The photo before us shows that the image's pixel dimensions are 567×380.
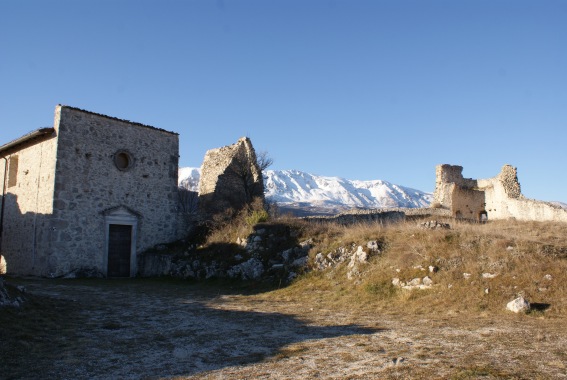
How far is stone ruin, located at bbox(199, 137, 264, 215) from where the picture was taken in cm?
2189

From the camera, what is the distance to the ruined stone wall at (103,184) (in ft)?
55.3

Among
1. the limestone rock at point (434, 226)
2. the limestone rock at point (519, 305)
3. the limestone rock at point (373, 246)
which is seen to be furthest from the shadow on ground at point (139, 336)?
the limestone rock at point (434, 226)

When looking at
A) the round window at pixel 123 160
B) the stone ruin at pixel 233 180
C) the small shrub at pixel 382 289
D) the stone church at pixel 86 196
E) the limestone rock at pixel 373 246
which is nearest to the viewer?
the small shrub at pixel 382 289

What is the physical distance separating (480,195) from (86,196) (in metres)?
29.6

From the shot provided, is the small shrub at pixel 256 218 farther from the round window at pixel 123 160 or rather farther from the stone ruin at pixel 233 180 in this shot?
the round window at pixel 123 160

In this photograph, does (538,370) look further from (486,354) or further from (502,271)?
(502,271)

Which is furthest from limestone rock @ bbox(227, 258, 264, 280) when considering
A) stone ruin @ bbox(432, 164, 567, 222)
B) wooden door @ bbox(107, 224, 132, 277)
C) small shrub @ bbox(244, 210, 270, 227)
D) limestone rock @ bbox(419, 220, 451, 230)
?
stone ruin @ bbox(432, 164, 567, 222)

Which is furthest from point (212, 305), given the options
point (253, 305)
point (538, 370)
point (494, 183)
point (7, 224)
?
point (494, 183)

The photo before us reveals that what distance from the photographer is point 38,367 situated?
5.33 metres

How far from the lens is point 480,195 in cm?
3516

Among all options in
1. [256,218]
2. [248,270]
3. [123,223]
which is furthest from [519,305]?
[123,223]

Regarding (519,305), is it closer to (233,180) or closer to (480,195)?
(233,180)

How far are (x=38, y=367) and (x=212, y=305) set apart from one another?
5.61m

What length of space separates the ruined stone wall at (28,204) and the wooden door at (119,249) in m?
2.53
